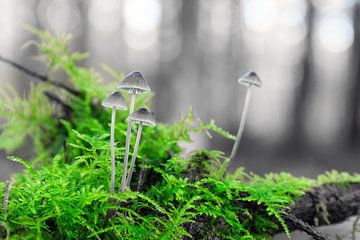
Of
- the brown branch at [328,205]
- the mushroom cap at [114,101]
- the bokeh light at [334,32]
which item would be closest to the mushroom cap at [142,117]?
the mushroom cap at [114,101]

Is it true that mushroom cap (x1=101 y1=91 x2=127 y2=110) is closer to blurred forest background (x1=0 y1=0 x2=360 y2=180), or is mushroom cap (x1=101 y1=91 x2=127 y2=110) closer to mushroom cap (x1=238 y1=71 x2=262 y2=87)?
mushroom cap (x1=238 y1=71 x2=262 y2=87)

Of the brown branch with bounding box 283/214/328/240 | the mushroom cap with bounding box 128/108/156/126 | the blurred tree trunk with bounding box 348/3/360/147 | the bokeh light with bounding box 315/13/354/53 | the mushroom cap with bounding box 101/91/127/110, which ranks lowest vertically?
the brown branch with bounding box 283/214/328/240

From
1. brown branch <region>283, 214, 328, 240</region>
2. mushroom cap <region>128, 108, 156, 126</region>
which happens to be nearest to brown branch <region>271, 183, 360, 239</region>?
brown branch <region>283, 214, 328, 240</region>

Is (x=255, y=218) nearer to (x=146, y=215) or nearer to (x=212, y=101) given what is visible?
(x=146, y=215)

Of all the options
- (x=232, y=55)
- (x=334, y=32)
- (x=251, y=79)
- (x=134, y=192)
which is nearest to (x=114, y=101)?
(x=134, y=192)

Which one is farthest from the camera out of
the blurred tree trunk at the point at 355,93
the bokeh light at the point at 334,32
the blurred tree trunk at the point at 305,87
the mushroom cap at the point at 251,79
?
the bokeh light at the point at 334,32

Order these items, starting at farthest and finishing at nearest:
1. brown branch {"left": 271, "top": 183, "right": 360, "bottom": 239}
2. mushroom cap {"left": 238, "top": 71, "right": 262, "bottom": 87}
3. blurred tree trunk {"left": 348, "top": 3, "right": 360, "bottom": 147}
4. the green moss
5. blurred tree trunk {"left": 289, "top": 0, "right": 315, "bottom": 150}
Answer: blurred tree trunk {"left": 289, "top": 0, "right": 315, "bottom": 150} < blurred tree trunk {"left": 348, "top": 3, "right": 360, "bottom": 147} < mushroom cap {"left": 238, "top": 71, "right": 262, "bottom": 87} < brown branch {"left": 271, "top": 183, "right": 360, "bottom": 239} < the green moss

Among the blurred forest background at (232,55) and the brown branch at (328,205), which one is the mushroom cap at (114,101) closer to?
the brown branch at (328,205)
